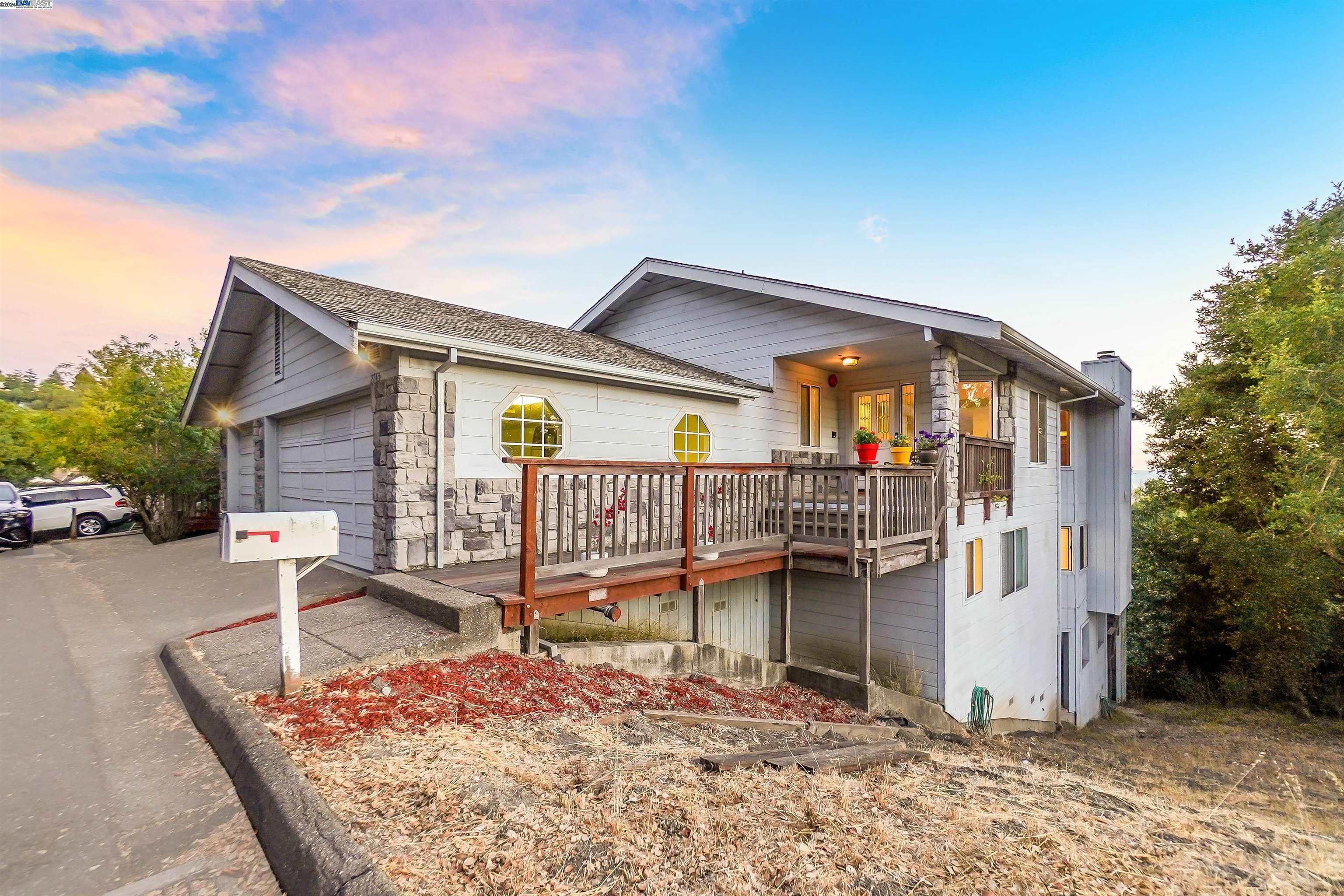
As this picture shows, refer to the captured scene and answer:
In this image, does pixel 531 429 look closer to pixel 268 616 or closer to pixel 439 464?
pixel 439 464

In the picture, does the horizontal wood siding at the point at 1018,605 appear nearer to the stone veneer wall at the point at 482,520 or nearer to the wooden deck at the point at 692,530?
the wooden deck at the point at 692,530

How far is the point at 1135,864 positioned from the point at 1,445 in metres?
28.5

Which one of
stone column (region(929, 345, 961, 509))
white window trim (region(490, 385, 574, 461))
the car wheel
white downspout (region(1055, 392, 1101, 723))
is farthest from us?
the car wheel

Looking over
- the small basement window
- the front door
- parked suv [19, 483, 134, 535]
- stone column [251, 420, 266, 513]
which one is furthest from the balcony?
parked suv [19, 483, 134, 535]

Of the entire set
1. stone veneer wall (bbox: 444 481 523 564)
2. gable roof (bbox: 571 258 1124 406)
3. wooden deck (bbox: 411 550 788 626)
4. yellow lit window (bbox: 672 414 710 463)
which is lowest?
wooden deck (bbox: 411 550 788 626)

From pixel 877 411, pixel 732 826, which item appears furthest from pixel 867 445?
pixel 732 826

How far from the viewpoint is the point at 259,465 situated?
10.3m

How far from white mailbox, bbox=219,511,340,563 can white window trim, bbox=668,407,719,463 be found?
552 cm

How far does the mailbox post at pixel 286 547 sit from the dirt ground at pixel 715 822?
0.29 m

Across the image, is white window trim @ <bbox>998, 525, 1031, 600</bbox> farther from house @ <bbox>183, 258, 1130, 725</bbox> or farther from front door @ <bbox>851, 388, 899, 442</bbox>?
front door @ <bbox>851, 388, 899, 442</bbox>

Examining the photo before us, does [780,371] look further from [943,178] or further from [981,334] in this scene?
[943,178]

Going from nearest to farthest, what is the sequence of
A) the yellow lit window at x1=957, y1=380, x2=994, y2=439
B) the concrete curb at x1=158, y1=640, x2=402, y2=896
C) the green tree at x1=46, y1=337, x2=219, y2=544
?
the concrete curb at x1=158, y1=640, x2=402, y2=896
the yellow lit window at x1=957, y1=380, x2=994, y2=439
the green tree at x1=46, y1=337, x2=219, y2=544

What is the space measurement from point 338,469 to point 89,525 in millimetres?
13850

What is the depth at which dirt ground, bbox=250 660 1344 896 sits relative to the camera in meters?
2.04
